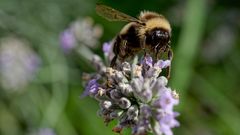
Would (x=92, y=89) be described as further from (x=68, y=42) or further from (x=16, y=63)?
(x=16, y=63)

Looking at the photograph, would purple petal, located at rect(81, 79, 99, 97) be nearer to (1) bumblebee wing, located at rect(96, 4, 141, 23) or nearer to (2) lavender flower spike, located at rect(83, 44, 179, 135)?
(2) lavender flower spike, located at rect(83, 44, 179, 135)

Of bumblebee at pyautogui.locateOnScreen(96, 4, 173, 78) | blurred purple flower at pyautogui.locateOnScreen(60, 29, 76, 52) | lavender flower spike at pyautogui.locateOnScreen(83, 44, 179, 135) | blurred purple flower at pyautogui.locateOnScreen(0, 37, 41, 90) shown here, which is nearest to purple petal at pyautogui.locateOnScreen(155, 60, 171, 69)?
lavender flower spike at pyautogui.locateOnScreen(83, 44, 179, 135)

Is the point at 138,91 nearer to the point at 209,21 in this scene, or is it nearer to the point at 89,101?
the point at 89,101

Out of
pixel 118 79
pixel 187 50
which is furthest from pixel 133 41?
pixel 187 50

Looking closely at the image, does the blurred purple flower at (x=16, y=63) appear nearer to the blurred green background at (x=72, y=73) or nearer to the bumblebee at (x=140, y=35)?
the blurred green background at (x=72, y=73)

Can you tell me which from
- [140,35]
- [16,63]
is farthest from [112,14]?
[16,63]

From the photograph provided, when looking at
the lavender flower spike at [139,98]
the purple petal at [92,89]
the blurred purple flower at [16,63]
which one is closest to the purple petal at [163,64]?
the lavender flower spike at [139,98]
